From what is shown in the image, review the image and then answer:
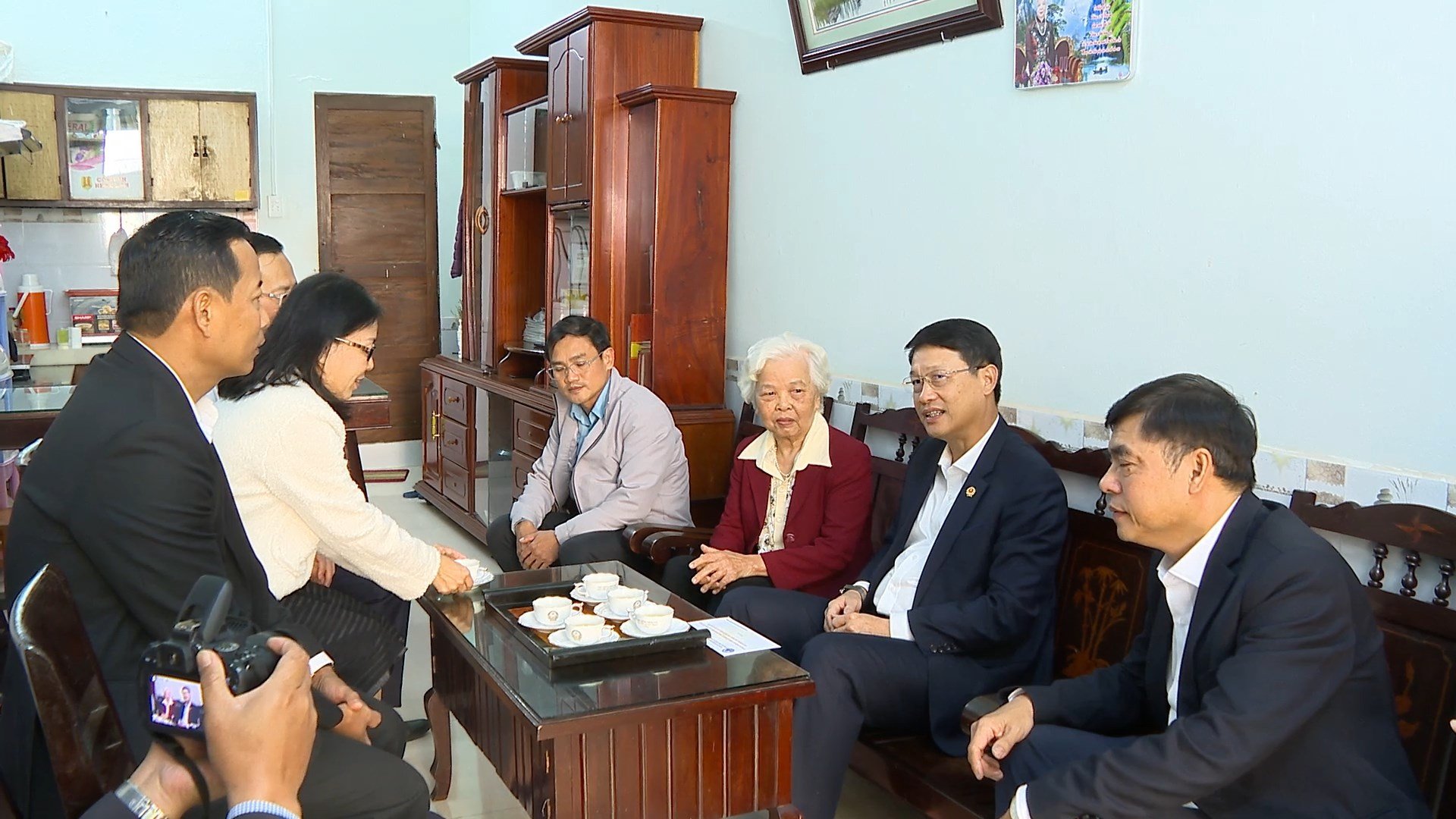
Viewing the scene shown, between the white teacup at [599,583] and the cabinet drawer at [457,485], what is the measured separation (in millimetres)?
2983

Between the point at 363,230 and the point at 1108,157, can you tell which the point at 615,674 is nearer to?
the point at 1108,157

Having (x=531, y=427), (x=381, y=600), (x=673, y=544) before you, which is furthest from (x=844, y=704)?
(x=531, y=427)

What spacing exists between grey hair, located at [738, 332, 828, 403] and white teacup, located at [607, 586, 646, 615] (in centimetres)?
82

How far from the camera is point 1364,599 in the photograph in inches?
73.4

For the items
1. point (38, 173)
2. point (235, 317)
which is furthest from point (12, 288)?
point (235, 317)

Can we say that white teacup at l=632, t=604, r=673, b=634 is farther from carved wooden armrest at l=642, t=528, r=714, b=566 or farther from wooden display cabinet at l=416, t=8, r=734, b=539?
wooden display cabinet at l=416, t=8, r=734, b=539

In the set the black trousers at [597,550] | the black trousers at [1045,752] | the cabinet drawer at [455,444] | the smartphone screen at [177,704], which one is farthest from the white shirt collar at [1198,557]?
the cabinet drawer at [455,444]

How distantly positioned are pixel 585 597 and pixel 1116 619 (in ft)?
3.98

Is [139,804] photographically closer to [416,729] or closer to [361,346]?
[361,346]

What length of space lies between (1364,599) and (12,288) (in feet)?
23.1

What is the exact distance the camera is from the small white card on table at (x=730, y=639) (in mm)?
2447

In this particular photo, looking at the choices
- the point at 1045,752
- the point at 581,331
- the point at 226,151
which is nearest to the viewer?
the point at 1045,752

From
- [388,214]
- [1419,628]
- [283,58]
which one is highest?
[283,58]

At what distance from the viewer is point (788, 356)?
128 inches
